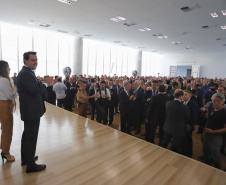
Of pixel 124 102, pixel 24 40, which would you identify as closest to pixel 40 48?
pixel 24 40

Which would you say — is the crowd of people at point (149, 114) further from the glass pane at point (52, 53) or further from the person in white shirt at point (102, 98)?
the glass pane at point (52, 53)

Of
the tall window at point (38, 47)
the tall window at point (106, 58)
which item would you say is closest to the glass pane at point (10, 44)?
the tall window at point (38, 47)

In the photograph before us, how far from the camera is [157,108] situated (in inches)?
151

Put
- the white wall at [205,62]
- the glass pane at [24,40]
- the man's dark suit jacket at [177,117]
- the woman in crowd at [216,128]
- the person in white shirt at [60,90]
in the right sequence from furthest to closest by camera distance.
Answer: the white wall at [205,62] → the glass pane at [24,40] → the person in white shirt at [60,90] → the man's dark suit jacket at [177,117] → the woman in crowd at [216,128]

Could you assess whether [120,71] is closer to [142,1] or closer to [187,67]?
[187,67]

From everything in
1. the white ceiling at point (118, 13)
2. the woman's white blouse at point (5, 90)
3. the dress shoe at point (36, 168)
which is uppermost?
the white ceiling at point (118, 13)

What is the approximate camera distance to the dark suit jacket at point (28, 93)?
2.19m

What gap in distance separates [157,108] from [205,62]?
2441cm

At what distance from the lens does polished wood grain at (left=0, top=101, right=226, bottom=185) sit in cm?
235

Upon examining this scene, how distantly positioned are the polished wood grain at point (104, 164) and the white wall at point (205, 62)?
24385 mm

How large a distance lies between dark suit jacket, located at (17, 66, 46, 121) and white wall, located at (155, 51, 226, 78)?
1036 inches

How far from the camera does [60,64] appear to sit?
14961mm

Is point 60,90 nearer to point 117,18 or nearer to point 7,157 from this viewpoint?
point 7,157

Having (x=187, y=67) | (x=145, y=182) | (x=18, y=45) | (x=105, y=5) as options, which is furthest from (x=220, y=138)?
(x=187, y=67)
